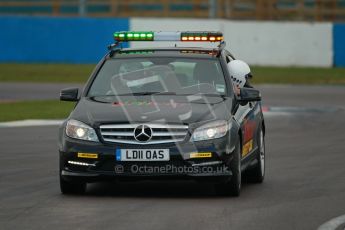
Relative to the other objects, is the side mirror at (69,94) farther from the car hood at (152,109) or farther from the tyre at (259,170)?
the tyre at (259,170)

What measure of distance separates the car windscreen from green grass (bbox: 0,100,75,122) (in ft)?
29.4

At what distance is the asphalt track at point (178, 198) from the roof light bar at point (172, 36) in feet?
4.85

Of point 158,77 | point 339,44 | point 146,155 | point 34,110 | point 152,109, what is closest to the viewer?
point 146,155

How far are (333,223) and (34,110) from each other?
1434cm

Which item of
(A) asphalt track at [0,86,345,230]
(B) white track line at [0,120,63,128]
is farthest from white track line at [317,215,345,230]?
(B) white track line at [0,120,63,128]

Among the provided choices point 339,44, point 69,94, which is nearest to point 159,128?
point 69,94

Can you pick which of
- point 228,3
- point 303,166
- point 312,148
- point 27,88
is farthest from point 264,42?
point 303,166

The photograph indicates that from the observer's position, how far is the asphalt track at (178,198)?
32.0 feet

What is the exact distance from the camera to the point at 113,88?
40.1ft

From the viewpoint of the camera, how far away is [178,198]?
11250mm

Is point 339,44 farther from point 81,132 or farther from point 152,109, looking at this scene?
point 81,132

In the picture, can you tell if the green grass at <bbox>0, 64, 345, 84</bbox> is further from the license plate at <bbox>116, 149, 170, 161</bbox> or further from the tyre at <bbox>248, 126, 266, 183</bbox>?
the license plate at <bbox>116, 149, 170, 161</bbox>

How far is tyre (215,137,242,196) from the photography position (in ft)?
36.6

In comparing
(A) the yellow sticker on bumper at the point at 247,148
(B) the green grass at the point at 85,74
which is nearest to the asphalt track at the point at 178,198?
(A) the yellow sticker on bumper at the point at 247,148
